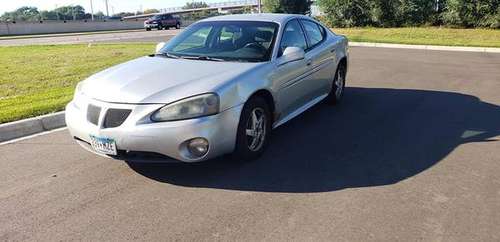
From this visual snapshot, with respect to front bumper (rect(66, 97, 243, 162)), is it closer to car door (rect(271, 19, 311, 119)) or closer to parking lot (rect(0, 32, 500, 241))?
parking lot (rect(0, 32, 500, 241))

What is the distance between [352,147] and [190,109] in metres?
2.12

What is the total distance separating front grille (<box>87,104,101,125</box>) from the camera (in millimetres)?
4484

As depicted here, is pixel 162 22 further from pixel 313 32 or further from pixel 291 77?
pixel 291 77

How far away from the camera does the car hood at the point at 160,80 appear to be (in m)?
4.44

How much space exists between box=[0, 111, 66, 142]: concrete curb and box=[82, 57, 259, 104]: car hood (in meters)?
1.95

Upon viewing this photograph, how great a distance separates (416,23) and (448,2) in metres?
2.09

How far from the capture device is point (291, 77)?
576cm

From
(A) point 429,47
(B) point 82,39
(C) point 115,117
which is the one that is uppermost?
(C) point 115,117

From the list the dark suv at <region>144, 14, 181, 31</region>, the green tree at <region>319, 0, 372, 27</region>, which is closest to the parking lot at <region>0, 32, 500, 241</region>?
the green tree at <region>319, 0, 372, 27</region>

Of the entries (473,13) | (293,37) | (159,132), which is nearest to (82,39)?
(473,13)

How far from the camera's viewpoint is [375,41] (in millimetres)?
21172

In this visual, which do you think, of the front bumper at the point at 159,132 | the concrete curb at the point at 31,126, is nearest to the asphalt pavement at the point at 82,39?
the concrete curb at the point at 31,126

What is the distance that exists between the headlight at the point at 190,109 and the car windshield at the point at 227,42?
1097mm

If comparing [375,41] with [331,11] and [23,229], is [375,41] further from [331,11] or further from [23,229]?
[23,229]
